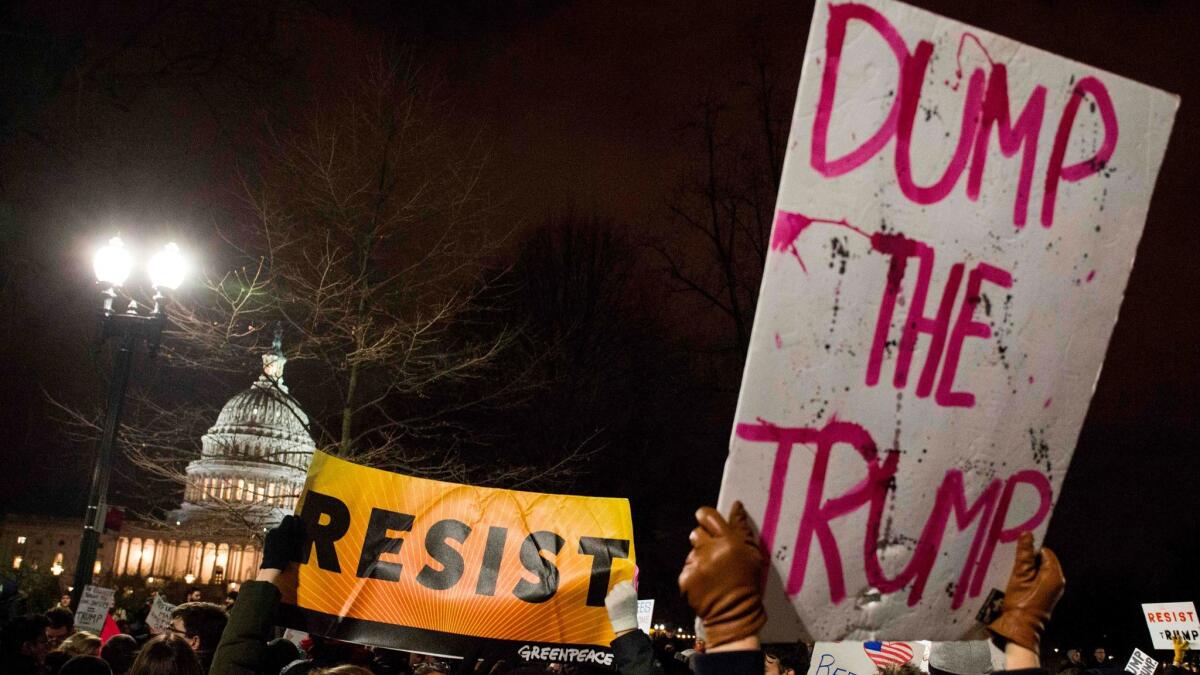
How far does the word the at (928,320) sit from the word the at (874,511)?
0.15 meters

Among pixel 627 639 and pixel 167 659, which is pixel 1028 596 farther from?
pixel 167 659

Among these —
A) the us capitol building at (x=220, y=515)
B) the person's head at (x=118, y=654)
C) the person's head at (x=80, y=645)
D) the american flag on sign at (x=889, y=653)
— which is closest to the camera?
the person's head at (x=80, y=645)

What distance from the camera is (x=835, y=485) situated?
230 centimetres

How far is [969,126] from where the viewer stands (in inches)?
92.4

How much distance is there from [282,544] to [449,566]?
2.75 m

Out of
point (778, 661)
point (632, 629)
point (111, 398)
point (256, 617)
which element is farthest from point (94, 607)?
point (632, 629)

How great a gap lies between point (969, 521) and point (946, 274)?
54 centimetres

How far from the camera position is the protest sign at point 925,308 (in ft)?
7.22

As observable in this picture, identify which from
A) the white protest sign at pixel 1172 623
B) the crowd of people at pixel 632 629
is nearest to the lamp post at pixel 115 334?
the crowd of people at pixel 632 629

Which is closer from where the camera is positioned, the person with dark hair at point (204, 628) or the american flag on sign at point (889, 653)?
the person with dark hair at point (204, 628)

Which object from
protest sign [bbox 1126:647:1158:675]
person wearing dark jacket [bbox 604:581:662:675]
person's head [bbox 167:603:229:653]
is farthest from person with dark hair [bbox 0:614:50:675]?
protest sign [bbox 1126:647:1158:675]

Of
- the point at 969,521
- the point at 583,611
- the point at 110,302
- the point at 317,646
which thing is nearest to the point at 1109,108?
the point at 969,521

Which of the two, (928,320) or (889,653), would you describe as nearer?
(928,320)

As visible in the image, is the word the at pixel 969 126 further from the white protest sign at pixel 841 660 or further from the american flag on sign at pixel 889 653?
the american flag on sign at pixel 889 653
